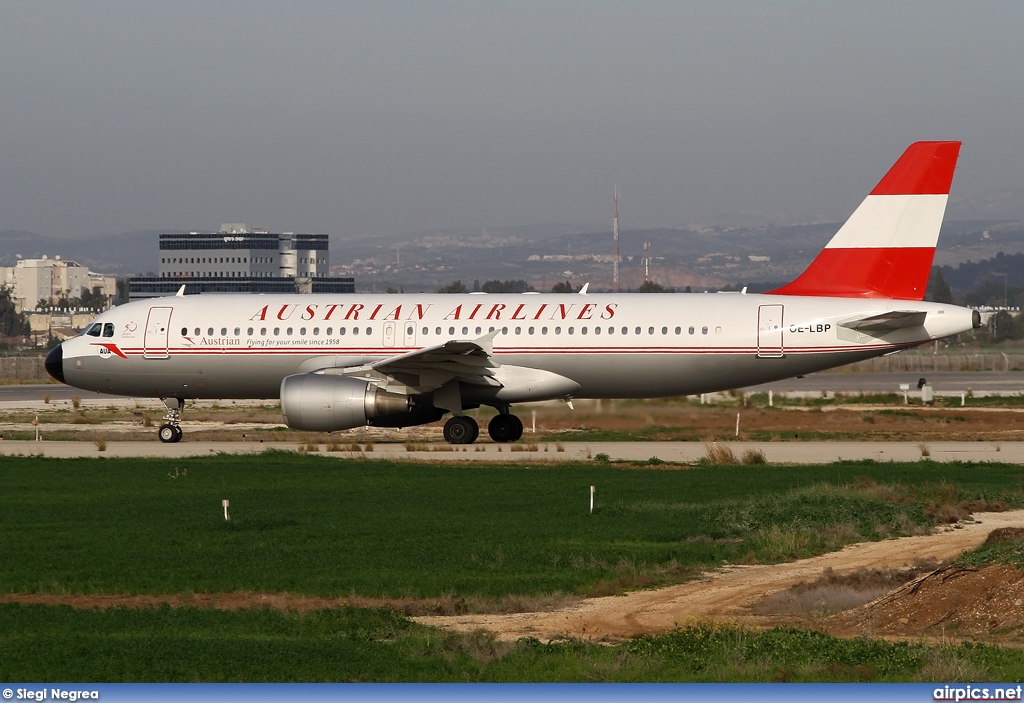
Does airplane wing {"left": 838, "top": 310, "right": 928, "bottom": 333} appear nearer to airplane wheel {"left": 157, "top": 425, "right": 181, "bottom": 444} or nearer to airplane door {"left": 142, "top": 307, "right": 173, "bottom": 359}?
airplane door {"left": 142, "top": 307, "right": 173, "bottom": 359}

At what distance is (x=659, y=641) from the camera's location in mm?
11352

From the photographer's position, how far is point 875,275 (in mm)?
33406

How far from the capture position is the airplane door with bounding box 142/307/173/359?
34.6 m

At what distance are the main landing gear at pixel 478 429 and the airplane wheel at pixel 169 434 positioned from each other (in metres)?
6.90

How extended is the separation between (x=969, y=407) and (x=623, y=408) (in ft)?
61.9

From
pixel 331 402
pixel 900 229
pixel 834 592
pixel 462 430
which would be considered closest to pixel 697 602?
pixel 834 592

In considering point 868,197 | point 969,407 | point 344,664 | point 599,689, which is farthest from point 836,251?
point 599,689

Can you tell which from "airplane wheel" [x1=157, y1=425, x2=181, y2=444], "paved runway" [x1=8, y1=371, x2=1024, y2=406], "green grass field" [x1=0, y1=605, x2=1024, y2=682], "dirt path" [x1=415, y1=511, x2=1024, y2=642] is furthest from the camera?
"paved runway" [x1=8, y1=371, x2=1024, y2=406]

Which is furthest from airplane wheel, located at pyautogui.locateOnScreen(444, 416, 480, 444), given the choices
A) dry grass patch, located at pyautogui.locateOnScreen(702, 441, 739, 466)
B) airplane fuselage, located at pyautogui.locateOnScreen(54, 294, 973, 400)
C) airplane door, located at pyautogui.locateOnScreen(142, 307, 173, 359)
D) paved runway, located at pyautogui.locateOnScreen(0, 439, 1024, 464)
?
airplane door, located at pyautogui.locateOnScreen(142, 307, 173, 359)

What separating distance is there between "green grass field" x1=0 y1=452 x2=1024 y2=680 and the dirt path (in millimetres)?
517

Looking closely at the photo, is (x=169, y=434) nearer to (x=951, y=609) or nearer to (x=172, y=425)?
(x=172, y=425)

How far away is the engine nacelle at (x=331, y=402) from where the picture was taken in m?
30.9

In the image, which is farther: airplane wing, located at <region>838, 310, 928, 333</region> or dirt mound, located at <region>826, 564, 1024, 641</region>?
airplane wing, located at <region>838, 310, 928, 333</region>

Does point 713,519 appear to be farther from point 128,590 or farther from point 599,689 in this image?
point 599,689
